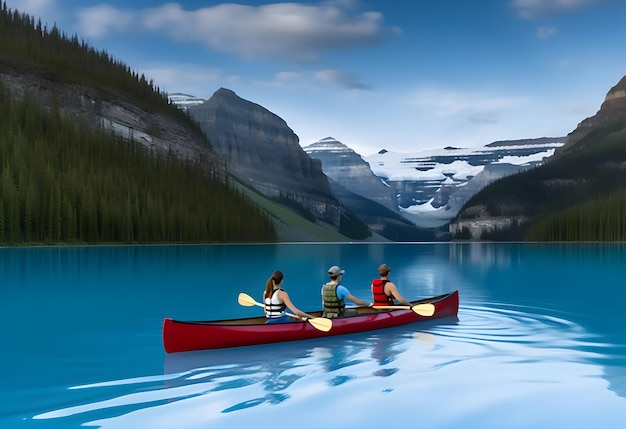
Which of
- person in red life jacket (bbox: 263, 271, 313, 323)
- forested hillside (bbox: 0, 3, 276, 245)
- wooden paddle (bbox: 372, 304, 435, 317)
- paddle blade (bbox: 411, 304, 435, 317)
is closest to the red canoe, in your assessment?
wooden paddle (bbox: 372, 304, 435, 317)

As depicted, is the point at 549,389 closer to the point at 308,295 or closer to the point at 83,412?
the point at 83,412

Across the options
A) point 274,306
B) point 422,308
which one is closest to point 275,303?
point 274,306

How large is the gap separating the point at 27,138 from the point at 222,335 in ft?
537

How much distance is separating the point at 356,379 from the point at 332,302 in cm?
696

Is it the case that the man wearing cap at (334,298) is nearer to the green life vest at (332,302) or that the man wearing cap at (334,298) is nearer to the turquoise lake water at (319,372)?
the green life vest at (332,302)

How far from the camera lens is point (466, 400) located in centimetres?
1738

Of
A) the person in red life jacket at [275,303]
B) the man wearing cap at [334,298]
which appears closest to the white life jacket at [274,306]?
the person in red life jacket at [275,303]

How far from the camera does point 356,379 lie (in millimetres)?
19406

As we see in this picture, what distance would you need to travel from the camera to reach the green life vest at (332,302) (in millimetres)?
26016

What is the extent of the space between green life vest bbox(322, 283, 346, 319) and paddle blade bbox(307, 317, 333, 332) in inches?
48.2

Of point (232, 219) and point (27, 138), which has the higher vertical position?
point (27, 138)

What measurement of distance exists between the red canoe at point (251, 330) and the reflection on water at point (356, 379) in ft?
1.13

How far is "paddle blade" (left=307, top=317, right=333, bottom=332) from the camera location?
80.3 ft

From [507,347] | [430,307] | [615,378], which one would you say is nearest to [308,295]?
[430,307]
